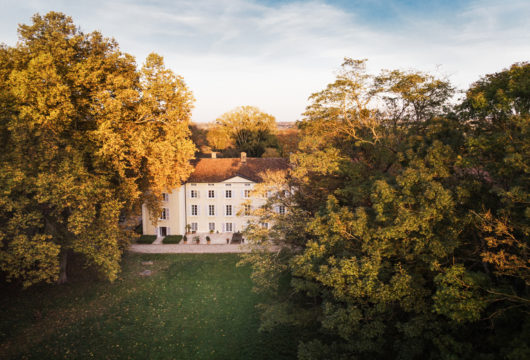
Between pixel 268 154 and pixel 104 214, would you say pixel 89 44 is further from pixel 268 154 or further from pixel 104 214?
pixel 268 154

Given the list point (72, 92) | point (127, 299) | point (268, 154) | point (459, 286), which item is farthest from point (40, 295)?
point (268, 154)

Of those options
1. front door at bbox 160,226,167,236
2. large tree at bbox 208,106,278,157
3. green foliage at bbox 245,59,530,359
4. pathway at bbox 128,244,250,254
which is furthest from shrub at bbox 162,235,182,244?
large tree at bbox 208,106,278,157

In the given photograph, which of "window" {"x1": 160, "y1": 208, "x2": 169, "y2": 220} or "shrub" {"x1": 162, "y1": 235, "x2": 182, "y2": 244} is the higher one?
"window" {"x1": 160, "y1": 208, "x2": 169, "y2": 220}

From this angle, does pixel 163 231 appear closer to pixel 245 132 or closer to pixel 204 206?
pixel 204 206

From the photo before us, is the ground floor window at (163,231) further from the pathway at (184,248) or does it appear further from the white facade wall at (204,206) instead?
the pathway at (184,248)

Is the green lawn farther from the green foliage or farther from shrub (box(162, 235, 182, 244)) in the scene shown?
shrub (box(162, 235, 182, 244))

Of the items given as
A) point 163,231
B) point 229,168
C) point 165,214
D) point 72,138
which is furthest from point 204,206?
point 72,138
